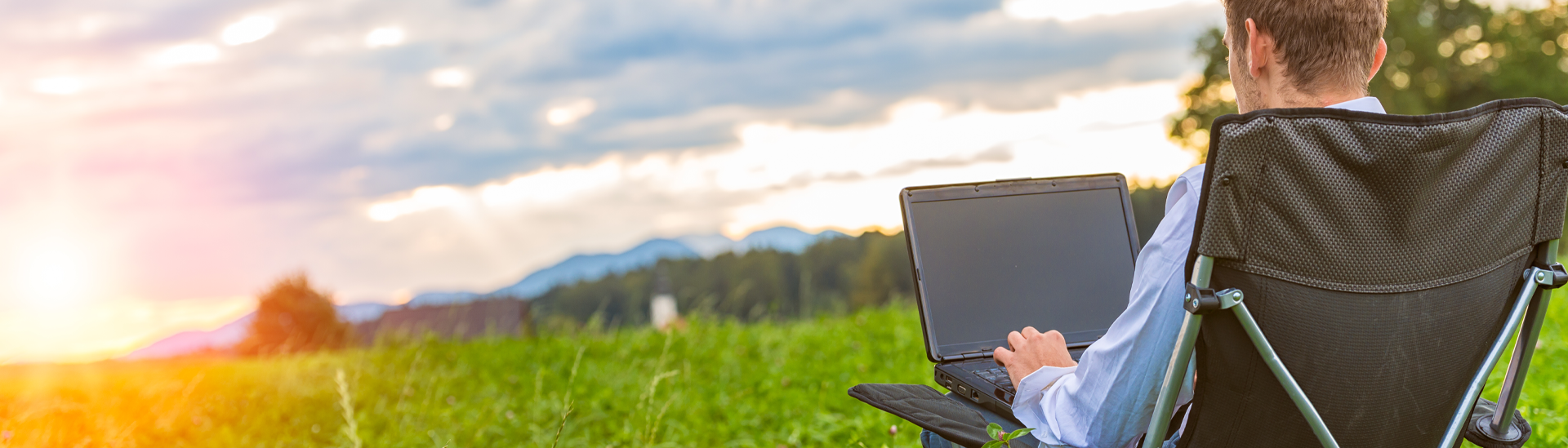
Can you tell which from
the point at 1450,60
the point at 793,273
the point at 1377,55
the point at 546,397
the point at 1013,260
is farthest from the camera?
the point at 793,273

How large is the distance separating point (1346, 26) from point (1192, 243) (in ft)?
1.79

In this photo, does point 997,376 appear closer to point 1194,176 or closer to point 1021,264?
point 1021,264

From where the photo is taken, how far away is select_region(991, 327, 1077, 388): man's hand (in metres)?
1.84

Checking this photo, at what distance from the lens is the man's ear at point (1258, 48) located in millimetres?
1573

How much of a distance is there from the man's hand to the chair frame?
0.25m

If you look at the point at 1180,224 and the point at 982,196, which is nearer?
the point at 1180,224

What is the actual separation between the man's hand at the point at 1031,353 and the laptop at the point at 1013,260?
28 cm

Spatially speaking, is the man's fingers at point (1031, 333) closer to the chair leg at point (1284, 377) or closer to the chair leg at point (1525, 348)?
the chair leg at point (1284, 377)

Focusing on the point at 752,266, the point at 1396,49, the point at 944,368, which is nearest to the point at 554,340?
the point at 944,368

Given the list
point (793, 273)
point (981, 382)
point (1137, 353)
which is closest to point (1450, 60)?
point (793, 273)

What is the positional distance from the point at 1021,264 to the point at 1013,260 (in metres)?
0.02

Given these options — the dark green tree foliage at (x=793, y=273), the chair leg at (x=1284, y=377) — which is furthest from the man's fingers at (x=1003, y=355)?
the dark green tree foliage at (x=793, y=273)

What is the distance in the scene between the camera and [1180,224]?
143 centimetres

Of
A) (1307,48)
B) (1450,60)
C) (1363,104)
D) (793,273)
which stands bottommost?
(793,273)
